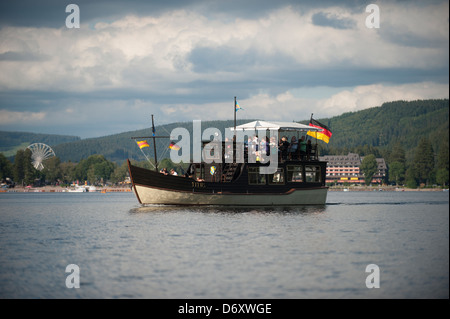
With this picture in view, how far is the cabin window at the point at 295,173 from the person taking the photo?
196 ft

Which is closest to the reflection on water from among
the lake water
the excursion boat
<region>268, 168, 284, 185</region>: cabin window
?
the excursion boat

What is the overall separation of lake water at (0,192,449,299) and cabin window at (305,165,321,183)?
1256cm

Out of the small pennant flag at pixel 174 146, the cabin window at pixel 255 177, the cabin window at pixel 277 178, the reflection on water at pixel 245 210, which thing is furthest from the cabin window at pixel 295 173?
the small pennant flag at pixel 174 146

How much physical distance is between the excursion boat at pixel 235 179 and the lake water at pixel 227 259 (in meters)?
9.60

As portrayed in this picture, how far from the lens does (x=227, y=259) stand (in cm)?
2928

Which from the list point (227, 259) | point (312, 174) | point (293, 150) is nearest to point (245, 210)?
point (293, 150)

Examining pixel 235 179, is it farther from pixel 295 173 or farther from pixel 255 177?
pixel 295 173

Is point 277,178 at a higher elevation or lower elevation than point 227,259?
higher

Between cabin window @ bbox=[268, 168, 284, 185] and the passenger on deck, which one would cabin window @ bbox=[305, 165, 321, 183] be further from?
cabin window @ bbox=[268, 168, 284, 185]

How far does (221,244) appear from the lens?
3425 cm

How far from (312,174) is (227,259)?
3339 centimetres

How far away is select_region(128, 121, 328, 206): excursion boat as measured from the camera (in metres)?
57.9

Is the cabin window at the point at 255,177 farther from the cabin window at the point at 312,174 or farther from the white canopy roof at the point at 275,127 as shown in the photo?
the cabin window at the point at 312,174
